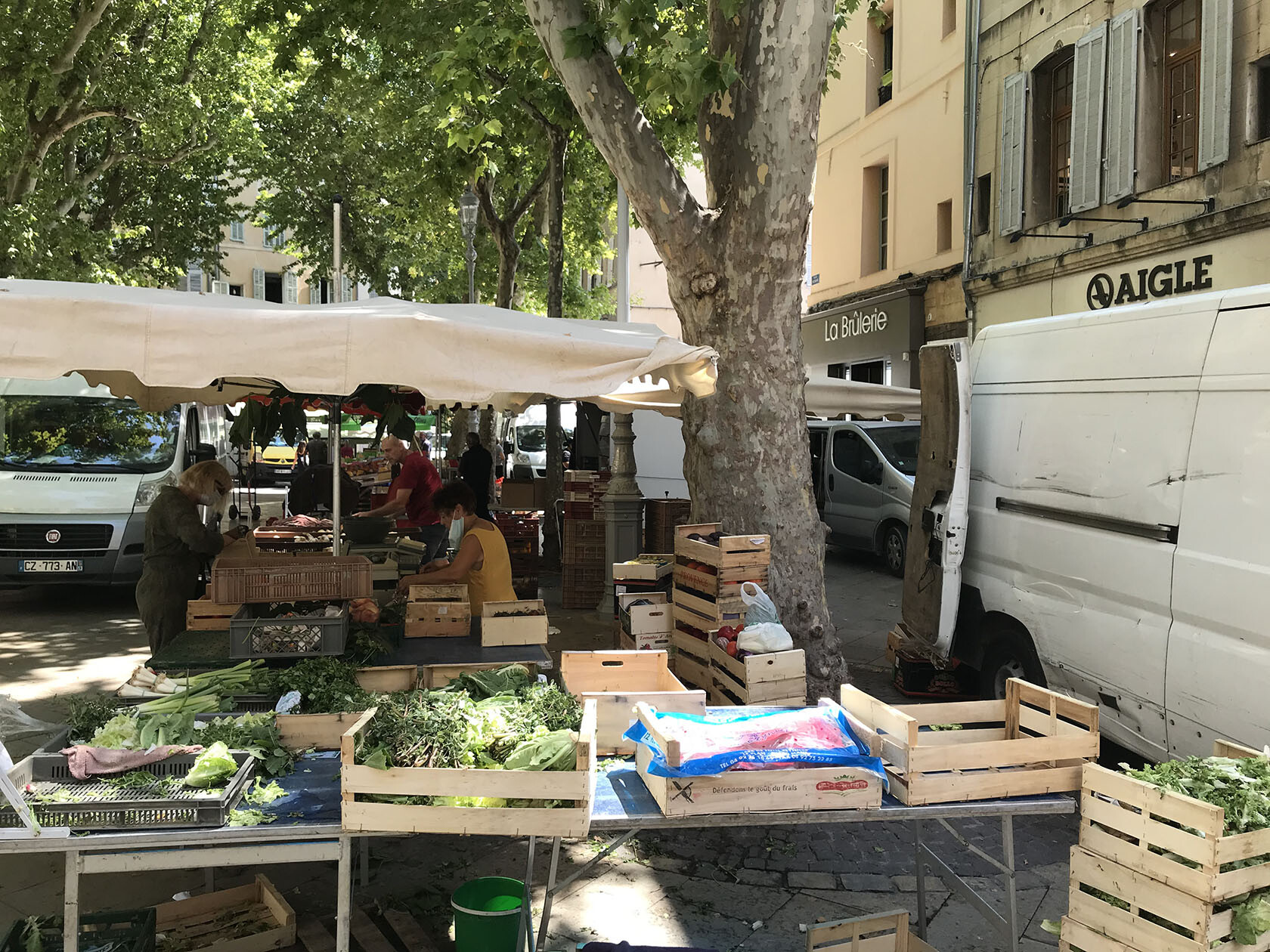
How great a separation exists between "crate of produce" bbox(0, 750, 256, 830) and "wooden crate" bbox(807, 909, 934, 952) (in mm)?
2107

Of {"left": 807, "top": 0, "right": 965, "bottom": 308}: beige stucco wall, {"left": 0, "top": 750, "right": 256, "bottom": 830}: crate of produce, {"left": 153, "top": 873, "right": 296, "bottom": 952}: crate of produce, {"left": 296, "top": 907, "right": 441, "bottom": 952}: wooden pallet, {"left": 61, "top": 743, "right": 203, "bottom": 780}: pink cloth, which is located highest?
{"left": 807, "top": 0, "right": 965, "bottom": 308}: beige stucco wall

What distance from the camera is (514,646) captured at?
5.79m

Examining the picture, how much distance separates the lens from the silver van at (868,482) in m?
13.6

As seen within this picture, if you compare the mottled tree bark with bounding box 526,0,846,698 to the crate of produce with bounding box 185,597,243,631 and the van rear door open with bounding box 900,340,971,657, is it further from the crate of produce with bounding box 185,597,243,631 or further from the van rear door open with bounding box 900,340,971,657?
the crate of produce with bounding box 185,597,243,631

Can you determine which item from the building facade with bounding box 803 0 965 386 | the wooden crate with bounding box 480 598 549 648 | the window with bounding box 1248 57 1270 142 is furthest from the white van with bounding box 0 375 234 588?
the window with bounding box 1248 57 1270 142

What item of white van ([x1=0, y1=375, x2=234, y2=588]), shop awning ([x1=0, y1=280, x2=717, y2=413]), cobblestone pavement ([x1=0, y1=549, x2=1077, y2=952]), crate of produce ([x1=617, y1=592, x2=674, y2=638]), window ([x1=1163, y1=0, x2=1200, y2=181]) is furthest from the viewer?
window ([x1=1163, y1=0, x2=1200, y2=181])

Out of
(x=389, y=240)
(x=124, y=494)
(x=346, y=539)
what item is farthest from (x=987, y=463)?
(x=389, y=240)

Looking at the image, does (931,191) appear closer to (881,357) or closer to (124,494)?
(881,357)

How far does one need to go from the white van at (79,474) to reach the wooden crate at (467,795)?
7.83 m

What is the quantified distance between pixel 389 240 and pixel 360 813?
2445cm

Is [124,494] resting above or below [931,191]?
below

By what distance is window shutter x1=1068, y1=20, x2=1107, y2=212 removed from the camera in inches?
516

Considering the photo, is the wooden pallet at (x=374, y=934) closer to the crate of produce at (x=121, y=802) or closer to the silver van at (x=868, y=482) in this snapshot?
the crate of produce at (x=121, y=802)

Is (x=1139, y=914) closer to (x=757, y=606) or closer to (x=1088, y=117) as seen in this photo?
(x=757, y=606)
